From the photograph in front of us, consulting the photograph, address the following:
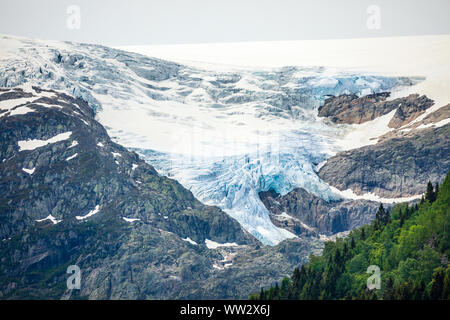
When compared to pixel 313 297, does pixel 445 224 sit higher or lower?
higher
